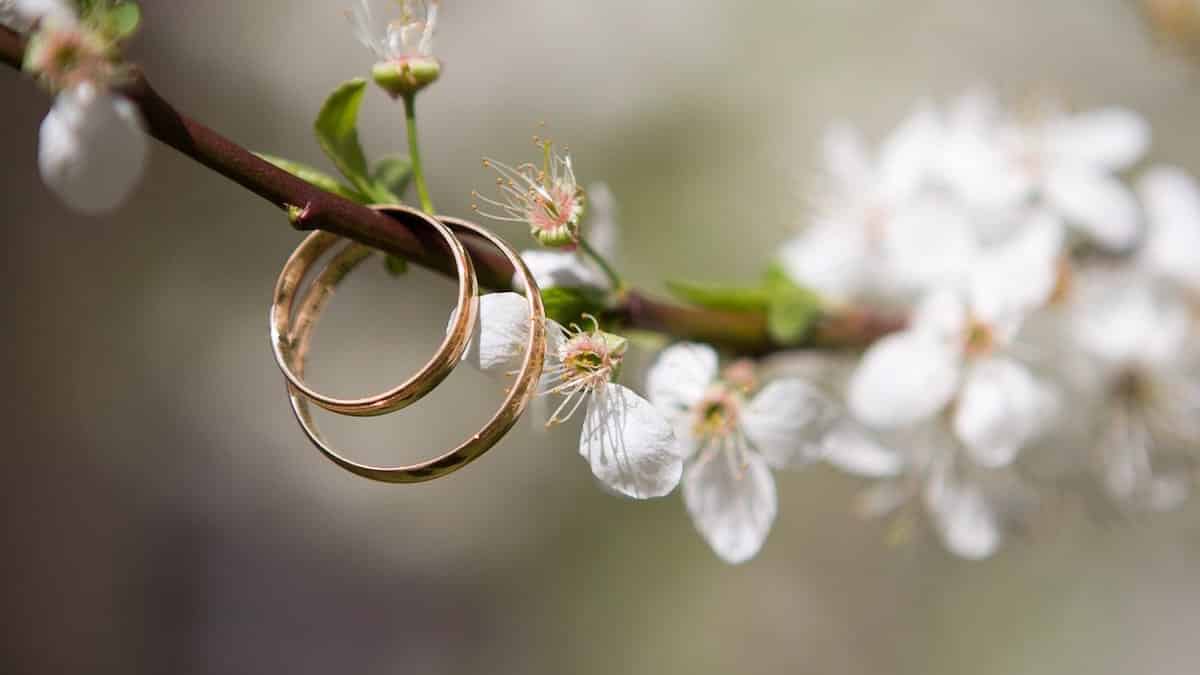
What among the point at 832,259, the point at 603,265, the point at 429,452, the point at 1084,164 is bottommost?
the point at 429,452

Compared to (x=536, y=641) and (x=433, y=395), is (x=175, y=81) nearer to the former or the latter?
(x=433, y=395)

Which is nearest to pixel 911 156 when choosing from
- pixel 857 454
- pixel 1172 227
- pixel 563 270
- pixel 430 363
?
pixel 1172 227

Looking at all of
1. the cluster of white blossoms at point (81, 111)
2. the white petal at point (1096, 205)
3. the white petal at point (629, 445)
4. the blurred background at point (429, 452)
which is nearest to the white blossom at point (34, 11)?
the cluster of white blossoms at point (81, 111)

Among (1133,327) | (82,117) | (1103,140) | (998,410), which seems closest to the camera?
(82,117)

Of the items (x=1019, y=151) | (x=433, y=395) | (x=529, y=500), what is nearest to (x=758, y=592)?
(x=529, y=500)

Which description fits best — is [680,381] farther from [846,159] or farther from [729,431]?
[846,159]

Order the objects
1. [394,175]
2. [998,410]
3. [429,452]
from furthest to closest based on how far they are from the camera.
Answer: [429,452], [998,410], [394,175]
